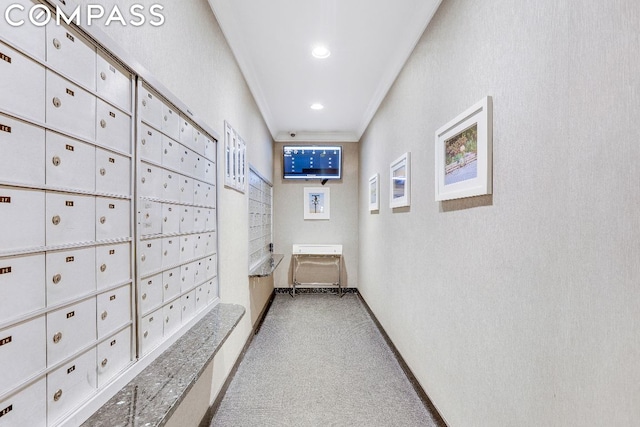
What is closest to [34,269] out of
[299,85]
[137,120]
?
[137,120]

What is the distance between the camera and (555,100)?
1013 mm

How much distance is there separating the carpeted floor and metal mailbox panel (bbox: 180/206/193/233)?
1238 millimetres

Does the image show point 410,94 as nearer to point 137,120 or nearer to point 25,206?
point 137,120

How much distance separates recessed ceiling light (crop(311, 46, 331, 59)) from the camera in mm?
2580

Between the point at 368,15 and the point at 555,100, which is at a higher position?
the point at 368,15

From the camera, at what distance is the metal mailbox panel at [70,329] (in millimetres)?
753

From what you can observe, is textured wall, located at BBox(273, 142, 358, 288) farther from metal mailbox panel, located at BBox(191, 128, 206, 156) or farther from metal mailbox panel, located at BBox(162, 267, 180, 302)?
metal mailbox panel, located at BBox(162, 267, 180, 302)

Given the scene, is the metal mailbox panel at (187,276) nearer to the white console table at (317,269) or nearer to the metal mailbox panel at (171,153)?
the metal mailbox panel at (171,153)

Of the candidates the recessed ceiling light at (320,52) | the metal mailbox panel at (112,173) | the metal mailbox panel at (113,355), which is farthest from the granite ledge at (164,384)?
the recessed ceiling light at (320,52)

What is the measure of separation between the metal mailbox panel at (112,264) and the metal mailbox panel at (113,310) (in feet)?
0.11

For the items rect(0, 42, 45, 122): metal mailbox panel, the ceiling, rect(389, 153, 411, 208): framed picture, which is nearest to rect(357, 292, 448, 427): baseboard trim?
rect(389, 153, 411, 208): framed picture

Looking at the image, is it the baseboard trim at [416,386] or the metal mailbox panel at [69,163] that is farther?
the baseboard trim at [416,386]

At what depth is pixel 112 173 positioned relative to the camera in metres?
0.99

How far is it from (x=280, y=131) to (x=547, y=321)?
15.1ft
